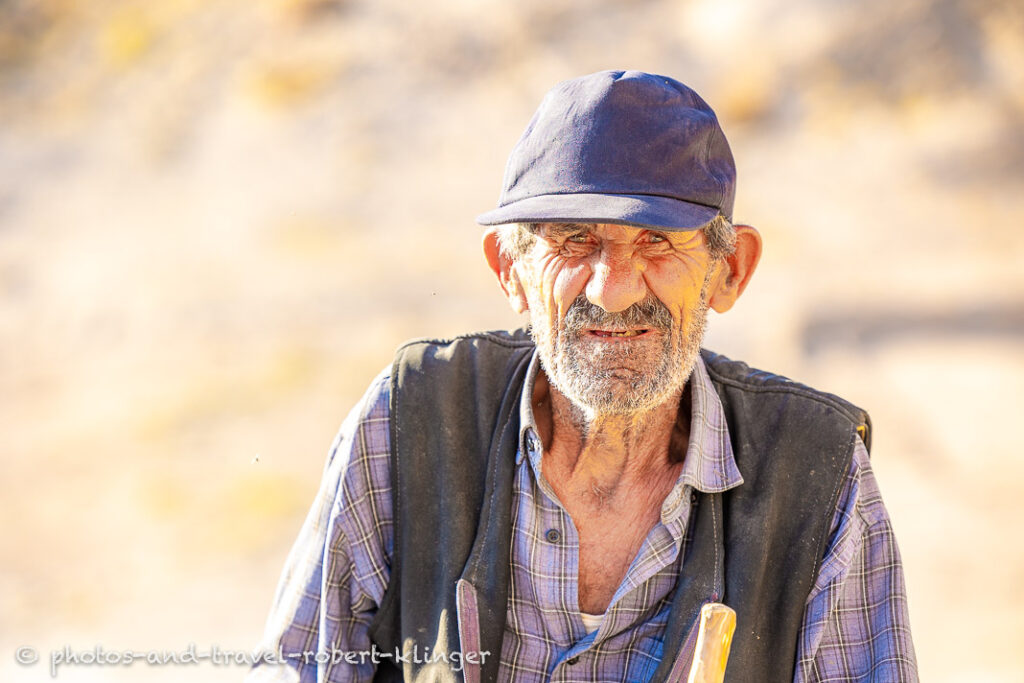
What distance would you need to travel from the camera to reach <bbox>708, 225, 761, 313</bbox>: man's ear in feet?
6.89

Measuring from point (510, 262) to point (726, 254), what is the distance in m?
0.43

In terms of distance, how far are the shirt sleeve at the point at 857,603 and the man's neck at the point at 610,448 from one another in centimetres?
34

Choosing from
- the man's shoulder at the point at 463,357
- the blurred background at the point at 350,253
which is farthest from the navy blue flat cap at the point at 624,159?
the blurred background at the point at 350,253

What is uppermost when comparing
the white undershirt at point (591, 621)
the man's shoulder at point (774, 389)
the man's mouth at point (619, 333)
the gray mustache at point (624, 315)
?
the gray mustache at point (624, 315)

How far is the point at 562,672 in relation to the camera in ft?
6.47

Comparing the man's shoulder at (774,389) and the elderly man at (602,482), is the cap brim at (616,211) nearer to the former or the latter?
the elderly man at (602,482)

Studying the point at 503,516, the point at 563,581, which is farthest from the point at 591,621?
the point at 503,516

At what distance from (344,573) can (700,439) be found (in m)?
0.75

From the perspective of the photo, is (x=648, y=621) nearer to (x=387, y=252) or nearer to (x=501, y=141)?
(x=387, y=252)

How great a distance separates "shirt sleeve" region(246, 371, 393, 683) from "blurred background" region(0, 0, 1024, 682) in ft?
11.1

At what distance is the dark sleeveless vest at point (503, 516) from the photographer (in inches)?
76.9

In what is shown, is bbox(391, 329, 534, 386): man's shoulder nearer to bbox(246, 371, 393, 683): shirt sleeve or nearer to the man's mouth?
bbox(246, 371, 393, 683): shirt sleeve

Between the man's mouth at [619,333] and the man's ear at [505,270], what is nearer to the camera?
the man's mouth at [619,333]

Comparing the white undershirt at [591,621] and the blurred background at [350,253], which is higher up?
the blurred background at [350,253]
